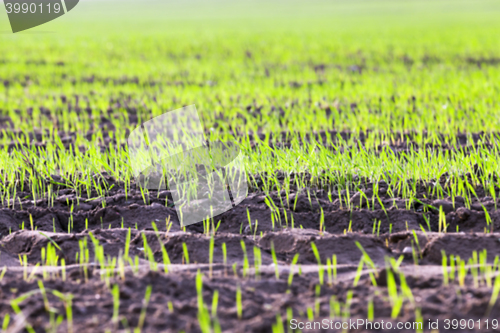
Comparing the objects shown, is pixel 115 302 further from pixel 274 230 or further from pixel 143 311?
pixel 274 230

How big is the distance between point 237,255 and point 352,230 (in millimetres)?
673

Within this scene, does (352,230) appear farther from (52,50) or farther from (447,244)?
(52,50)

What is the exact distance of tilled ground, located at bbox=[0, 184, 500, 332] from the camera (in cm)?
154

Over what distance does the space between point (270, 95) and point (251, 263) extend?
4487mm

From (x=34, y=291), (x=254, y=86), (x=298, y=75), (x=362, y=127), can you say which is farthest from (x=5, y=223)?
(x=298, y=75)

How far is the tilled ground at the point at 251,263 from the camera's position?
154cm

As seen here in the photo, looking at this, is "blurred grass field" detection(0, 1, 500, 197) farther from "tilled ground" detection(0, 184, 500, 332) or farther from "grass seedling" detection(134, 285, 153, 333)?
"grass seedling" detection(134, 285, 153, 333)

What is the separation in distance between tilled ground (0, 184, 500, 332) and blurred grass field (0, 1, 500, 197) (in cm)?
38

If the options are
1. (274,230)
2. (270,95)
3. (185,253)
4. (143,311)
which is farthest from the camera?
(270,95)

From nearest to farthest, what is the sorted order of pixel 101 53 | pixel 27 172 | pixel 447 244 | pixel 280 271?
pixel 280 271
pixel 447 244
pixel 27 172
pixel 101 53

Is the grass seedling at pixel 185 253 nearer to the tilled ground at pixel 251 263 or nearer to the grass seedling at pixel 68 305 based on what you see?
the tilled ground at pixel 251 263

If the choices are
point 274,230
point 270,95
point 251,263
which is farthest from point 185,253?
point 270,95

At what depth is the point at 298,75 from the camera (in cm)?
802

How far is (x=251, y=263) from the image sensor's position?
2051mm
